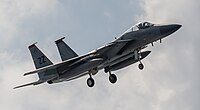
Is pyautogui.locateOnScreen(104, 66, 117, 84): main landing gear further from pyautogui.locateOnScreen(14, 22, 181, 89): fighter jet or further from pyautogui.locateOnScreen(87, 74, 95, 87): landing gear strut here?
pyautogui.locateOnScreen(87, 74, 95, 87): landing gear strut

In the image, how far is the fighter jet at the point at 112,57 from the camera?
49.0 meters

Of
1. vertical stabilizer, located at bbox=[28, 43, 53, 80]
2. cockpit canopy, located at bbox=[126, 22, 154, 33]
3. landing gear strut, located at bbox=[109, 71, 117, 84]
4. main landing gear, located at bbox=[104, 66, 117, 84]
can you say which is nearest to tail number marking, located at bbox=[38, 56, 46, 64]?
vertical stabilizer, located at bbox=[28, 43, 53, 80]

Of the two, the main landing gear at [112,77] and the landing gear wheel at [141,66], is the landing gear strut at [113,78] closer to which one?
the main landing gear at [112,77]

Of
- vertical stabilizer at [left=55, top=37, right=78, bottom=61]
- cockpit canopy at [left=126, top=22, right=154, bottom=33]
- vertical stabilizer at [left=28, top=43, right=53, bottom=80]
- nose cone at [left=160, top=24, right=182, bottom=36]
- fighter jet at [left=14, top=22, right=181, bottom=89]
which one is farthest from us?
vertical stabilizer at [left=28, top=43, right=53, bottom=80]

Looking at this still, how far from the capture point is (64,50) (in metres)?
57.8

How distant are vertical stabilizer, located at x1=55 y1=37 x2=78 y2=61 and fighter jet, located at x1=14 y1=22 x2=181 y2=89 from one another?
5.93 ft

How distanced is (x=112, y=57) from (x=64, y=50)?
8.24 meters

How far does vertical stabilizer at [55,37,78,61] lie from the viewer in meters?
57.4

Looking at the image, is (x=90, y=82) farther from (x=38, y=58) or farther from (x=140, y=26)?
(x=38, y=58)

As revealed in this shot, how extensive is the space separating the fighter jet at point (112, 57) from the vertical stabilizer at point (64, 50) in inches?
71.1

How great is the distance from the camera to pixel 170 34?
48375mm

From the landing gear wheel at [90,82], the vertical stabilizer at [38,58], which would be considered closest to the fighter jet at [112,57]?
the landing gear wheel at [90,82]

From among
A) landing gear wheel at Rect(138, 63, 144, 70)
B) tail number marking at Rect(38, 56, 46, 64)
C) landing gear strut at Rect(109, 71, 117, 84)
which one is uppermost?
tail number marking at Rect(38, 56, 46, 64)

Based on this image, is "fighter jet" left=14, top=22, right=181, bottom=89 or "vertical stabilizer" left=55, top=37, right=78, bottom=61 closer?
"fighter jet" left=14, top=22, right=181, bottom=89
